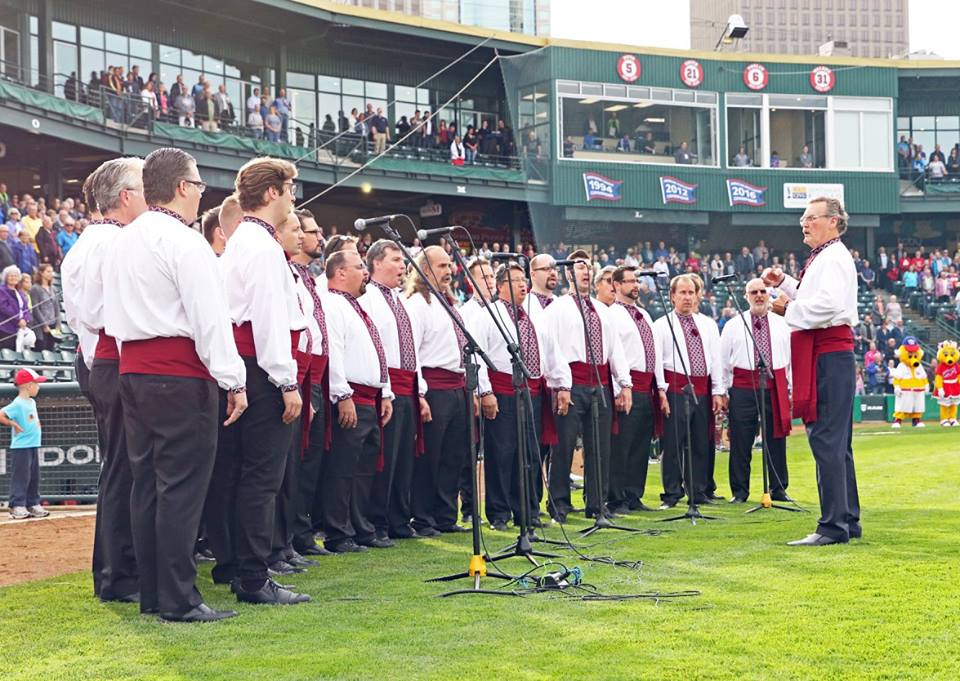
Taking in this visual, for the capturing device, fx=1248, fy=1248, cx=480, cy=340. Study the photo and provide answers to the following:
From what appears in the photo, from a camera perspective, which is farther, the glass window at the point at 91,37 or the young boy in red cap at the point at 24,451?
the glass window at the point at 91,37

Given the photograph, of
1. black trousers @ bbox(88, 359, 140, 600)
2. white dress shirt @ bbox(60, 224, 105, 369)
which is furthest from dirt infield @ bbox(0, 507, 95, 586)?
white dress shirt @ bbox(60, 224, 105, 369)

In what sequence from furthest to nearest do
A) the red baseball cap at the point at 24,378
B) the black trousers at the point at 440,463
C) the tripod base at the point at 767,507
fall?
the red baseball cap at the point at 24,378, the tripod base at the point at 767,507, the black trousers at the point at 440,463

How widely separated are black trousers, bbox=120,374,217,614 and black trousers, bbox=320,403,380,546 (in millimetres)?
3064

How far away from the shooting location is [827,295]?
8875mm

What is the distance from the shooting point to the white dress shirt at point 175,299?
613cm

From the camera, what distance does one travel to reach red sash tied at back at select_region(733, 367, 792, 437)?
40.4ft

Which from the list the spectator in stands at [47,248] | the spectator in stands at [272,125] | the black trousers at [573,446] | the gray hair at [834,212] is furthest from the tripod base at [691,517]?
the spectator in stands at [272,125]

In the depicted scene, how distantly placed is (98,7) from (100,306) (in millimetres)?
30590

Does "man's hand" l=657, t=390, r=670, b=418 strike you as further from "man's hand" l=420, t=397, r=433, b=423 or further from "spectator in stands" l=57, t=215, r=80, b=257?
"spectator in stands" l=57, t=215, r=80, b=257

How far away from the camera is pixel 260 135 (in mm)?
35219

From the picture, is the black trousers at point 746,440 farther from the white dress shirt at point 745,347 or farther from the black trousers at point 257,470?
the black trousers at point 257,470

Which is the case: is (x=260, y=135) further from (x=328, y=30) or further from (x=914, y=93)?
(x=914, y=93)

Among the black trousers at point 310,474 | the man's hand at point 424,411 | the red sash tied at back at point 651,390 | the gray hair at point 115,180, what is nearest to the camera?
the gray hair at point 115,180

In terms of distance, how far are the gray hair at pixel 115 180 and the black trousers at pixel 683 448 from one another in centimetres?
697
